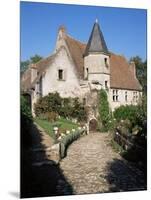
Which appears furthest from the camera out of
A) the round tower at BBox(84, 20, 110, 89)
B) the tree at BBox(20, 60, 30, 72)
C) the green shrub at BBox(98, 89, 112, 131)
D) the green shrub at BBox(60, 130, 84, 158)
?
the green shrub at BBox(98, 89, 112, 131)

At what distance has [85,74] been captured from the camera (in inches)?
197

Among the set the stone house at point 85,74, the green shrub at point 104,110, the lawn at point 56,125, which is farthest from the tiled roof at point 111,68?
the lawn at point 56,125

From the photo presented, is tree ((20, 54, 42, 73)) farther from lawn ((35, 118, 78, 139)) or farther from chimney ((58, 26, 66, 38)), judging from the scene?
lawn ((35, 118, 78, 139))

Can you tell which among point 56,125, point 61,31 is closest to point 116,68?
point 61,31

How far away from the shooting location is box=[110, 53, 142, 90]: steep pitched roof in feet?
16.9

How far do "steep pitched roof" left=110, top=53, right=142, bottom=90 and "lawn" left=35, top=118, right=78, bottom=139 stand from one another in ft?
2.86

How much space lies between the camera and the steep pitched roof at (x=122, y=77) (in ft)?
16.9

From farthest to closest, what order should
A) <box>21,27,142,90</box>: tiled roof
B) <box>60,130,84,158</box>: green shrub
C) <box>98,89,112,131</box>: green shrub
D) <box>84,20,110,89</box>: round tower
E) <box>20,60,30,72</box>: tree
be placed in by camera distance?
<box>98,89,112,131</box>: green shrub → <box>84,20,110,89</box>: round tower → <box>60,130,84,158</box>: green shrub → <box>21,27,142,90</box>: tiled roof → <box>20,60,30,72</box>: tree

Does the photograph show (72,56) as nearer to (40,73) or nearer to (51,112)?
(40,73)

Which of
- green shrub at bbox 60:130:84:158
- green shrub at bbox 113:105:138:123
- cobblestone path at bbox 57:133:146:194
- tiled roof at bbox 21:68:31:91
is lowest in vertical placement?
cobblestone path at bbox 57:133:146:194

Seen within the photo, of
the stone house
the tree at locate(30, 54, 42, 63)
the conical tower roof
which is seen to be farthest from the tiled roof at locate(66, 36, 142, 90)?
the tree at locate(30, 54, 42, 63)

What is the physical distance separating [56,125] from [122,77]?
1.26 meters

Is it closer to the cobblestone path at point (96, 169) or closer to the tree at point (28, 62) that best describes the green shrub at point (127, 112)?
the cobblestone path at point (96, 169)

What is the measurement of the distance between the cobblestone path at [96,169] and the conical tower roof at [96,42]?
1.17 meters
